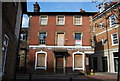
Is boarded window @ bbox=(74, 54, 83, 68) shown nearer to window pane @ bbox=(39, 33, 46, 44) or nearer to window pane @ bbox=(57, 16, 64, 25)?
window pane @ bbox=(39, 33, 46, 44)

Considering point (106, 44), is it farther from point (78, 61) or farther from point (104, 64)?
point (78, 61)

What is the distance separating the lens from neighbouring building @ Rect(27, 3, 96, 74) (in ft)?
59.6

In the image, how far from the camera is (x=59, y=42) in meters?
18.9

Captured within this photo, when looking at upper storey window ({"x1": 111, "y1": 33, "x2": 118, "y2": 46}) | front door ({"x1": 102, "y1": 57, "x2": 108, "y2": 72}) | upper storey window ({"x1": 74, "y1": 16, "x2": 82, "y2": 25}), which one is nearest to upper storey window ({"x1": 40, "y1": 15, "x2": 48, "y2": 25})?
upper storey window ({"x1": 74, "y1": 16, "x2": 82, "y2": 25})

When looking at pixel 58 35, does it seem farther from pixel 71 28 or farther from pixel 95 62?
pixel 95 62

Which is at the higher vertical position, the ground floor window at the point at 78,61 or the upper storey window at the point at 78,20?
the upper storey window at the point at 78,20

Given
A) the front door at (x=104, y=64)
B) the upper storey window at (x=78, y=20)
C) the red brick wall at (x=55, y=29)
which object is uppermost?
the upper storey window at (x=78, y=20)

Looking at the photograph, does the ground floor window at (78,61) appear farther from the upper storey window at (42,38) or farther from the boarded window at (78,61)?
the upper storey window at (42,38)

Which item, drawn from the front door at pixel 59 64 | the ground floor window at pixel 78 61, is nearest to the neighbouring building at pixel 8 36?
the front door at pixel 59 64

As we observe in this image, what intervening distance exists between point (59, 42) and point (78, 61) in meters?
3.82

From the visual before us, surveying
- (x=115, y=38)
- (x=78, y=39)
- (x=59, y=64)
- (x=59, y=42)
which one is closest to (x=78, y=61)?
(x=59, y=64)

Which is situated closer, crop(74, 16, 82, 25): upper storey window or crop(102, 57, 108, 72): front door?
crop(74, 16, 82, 25): upper storey window

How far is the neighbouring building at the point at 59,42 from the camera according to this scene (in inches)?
715

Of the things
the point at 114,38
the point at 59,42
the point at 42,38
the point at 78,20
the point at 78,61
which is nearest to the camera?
the point at 78,61
